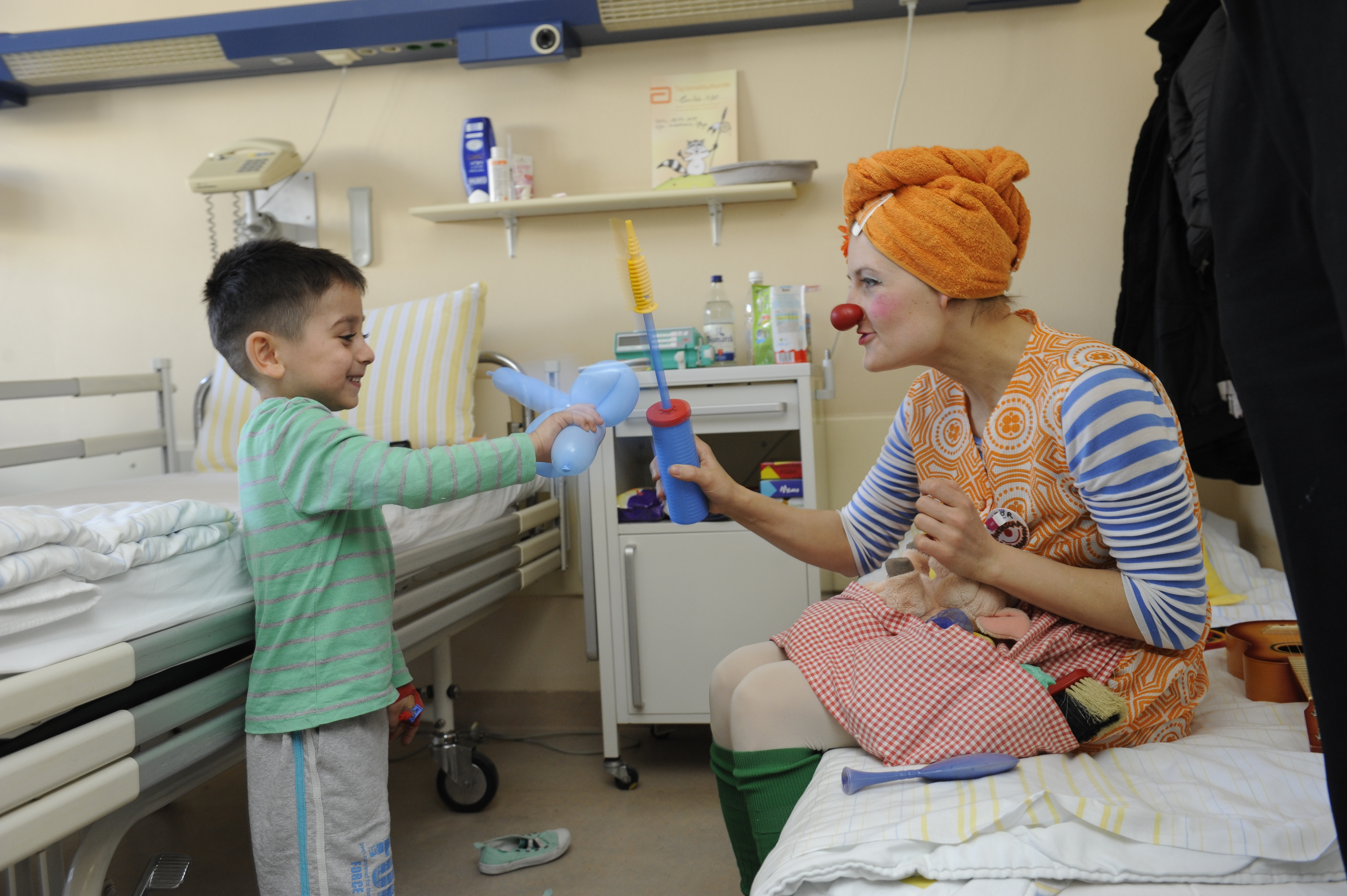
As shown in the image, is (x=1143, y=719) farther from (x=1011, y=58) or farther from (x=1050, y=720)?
(x=1011, y=58)

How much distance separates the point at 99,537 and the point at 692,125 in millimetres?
1925

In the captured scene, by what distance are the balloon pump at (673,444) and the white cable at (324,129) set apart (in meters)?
1.92

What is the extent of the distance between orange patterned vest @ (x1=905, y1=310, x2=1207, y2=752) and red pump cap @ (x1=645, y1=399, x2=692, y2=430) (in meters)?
0.35

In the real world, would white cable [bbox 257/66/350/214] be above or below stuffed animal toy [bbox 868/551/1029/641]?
above

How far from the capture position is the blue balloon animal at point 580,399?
3.86 ft

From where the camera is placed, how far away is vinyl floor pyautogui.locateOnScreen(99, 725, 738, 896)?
1.82 meters

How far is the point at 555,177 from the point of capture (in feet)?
8.80

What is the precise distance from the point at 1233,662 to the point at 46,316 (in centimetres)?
316

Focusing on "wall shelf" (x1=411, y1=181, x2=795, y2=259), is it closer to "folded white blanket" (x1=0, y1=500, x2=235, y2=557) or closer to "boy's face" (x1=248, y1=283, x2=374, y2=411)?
"boy's face" (x1=248, y1=283, x2=374, y2=411)

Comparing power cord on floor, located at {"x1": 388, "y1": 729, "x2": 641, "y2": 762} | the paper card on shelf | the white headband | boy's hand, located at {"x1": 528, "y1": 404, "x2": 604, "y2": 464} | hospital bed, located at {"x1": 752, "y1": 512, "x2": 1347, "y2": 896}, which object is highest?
the paper card on shelf

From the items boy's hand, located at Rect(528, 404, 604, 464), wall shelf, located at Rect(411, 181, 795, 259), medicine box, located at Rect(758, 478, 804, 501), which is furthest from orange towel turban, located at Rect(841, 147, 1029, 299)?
wall shelf, located at Rect(411, 181, 795, 259)

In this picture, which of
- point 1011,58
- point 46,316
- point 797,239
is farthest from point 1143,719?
point 46,316

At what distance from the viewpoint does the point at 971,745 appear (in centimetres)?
92

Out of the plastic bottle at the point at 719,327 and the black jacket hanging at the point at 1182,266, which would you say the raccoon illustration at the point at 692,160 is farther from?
the black jacket hanging at the point at 1182,266
